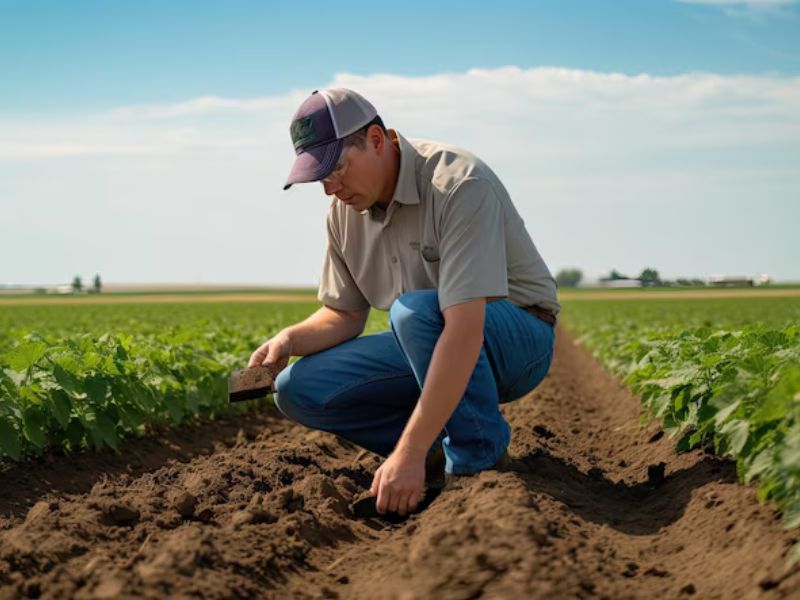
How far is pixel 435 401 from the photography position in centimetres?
372

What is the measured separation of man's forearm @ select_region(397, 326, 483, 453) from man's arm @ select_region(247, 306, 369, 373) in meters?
1.07

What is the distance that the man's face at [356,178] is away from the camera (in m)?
3.99

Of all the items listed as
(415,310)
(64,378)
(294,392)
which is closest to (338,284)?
(294,392)

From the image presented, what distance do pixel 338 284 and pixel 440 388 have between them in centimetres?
132

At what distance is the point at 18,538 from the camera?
381 centimetres

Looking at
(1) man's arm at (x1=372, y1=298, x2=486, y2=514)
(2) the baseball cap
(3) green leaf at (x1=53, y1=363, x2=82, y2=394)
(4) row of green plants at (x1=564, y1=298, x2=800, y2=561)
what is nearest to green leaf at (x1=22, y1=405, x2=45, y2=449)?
(3) green leaf at (x1=53, y1=363, x2=82, y2=394)

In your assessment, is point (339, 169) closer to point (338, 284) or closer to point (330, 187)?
point (330, 187)

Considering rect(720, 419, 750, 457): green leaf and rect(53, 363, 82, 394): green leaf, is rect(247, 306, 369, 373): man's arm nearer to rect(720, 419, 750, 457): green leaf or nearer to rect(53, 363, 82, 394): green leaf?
rect(53, 363, 82, 394): green leaf

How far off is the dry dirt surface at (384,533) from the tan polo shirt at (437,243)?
2.76 feet

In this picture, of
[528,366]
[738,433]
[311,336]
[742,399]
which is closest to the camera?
[738,433]

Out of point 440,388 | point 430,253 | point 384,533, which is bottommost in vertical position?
point 384,533

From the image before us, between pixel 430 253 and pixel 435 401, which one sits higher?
pixel 430 253

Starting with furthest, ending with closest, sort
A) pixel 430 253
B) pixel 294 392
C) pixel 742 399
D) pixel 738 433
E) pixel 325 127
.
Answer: pixel 294 392 < pixel 430 253 < pixel 325 127 < pixel 742 399 < pixel 738 433

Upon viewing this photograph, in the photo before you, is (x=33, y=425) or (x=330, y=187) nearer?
(x=330, y=187)
